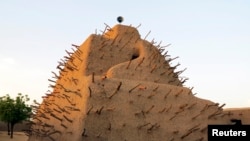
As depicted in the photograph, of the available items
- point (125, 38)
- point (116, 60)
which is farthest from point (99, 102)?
point (125, 38)

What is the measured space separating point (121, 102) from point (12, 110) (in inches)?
1365

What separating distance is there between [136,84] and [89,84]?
2.29 m

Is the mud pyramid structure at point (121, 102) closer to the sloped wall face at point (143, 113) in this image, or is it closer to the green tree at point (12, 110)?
the sloped wall face at point (143, 113)

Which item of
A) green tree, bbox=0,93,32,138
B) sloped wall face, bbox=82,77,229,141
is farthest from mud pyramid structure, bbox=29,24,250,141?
green tree, bbox=0,93,32,138

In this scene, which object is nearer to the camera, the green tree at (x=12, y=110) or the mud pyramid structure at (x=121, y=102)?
the mud pyramid structure at (x=121, y=102)

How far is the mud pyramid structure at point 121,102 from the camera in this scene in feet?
42.0

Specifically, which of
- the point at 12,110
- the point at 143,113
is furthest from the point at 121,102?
the point at 12,110

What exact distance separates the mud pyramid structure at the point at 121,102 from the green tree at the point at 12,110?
2782cm

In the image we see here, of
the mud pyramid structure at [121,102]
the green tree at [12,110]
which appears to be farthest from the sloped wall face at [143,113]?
the green tree at [12,110]

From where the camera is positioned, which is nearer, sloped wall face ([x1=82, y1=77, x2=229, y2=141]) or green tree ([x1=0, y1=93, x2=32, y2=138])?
sloped wall face ([x1=82, y1=77, x2=229, y2=141])

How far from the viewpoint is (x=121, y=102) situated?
44.3 feet

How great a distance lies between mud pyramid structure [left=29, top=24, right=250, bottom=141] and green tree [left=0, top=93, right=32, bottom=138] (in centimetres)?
2782

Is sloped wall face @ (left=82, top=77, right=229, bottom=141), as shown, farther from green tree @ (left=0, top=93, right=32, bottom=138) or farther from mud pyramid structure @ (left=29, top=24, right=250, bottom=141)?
green tree @ (left=0, top=93, right=32, bottom=138)

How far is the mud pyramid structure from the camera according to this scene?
12812 millimetres
